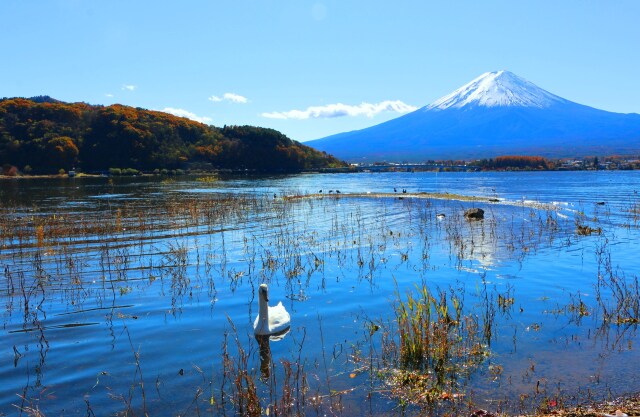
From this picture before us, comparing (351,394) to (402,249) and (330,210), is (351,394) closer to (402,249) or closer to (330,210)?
(402,249)

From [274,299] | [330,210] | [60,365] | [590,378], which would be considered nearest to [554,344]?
[590,378]

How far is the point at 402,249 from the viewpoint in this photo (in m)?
18.6

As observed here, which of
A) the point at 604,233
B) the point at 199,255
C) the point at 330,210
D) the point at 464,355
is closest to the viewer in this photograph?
the point at 464,355

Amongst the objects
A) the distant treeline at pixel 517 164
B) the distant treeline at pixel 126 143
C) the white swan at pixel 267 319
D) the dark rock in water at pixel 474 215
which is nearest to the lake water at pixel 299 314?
the white swan at pixel 267 319

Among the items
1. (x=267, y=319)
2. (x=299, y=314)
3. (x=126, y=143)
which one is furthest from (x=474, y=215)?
(x=126, y=143)

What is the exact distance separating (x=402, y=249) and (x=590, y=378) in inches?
434

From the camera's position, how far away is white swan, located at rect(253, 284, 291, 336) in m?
9.59

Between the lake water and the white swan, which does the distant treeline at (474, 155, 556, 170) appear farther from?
the white swan

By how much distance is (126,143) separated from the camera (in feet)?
325

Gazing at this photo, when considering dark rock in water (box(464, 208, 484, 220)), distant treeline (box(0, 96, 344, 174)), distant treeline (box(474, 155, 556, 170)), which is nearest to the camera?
dark rock in water (box(464, 208, 484, 220))

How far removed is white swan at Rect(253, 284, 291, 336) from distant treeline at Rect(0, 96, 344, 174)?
89.4 metres

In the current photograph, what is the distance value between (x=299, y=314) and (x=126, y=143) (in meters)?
96.1

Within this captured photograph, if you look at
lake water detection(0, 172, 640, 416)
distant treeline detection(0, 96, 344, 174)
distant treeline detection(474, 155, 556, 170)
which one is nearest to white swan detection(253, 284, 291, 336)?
lake water detection(0, 172, 640, 416)

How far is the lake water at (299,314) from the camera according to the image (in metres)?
7.39
